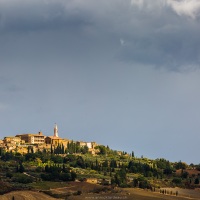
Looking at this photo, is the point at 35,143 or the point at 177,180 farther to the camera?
the point at 35,143

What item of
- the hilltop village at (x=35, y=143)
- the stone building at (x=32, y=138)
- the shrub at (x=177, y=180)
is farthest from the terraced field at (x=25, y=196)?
the stone building at (x=32, y=138)

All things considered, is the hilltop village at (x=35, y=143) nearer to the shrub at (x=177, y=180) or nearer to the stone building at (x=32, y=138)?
the stone building at (x=32, y=138)

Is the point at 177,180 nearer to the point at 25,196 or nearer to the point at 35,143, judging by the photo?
the point at 25,196

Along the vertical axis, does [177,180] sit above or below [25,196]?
above

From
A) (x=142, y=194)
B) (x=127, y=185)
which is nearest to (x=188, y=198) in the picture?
(x=142, y=194)

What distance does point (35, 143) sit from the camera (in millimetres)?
155500

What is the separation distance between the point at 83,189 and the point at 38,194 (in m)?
10.0

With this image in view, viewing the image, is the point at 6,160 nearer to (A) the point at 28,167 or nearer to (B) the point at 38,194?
(A) the point at 28,167

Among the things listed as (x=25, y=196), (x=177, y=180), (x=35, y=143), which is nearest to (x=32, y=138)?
Result: (x=35, y=143)

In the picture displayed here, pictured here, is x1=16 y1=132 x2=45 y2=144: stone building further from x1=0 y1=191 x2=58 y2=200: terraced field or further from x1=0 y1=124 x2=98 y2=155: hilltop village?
x1=0 y1=191 x2=58 y2=200: terraced field

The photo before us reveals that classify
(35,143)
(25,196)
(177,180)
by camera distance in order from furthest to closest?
(35,143)
(177,180)
(25,196)

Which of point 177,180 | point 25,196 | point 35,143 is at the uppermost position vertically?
point 35,143

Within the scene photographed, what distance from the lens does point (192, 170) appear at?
128m

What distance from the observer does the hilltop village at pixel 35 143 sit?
141 metres
